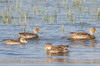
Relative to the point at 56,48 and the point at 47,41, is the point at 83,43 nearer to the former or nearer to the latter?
the point at 47,41

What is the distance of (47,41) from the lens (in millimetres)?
19812

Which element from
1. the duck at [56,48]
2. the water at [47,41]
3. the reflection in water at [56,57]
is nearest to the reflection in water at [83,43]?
the water at [47,41]

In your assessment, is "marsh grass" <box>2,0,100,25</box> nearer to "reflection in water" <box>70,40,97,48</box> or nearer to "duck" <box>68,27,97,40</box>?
"duck" <box>68,27,97,40</box>

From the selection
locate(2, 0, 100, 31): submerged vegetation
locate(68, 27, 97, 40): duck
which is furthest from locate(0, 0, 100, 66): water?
locate(68, 27, 97, 40): duck

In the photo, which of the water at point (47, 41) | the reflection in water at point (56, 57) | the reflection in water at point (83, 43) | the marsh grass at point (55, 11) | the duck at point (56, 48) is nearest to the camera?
the water at point (47, 41)

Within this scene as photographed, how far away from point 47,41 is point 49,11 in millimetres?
7577

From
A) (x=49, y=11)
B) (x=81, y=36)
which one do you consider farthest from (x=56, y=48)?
(x=49, y=11)

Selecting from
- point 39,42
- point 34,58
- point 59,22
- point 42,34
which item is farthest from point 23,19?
point 34,58

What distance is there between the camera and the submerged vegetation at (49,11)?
24.6 m

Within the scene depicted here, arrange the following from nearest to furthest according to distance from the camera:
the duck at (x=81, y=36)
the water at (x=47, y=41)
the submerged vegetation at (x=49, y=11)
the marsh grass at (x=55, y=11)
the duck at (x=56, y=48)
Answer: the water at (x=47, y=41)
the duck at (x=56, y=48)
the duck at (x=81, y=36)
the marsh grass at (x=55, y=11)
the submerged vegetation at (x=49, y=11)

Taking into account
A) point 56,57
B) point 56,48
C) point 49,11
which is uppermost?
point 49,11

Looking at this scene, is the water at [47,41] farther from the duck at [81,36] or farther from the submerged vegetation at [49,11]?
the duck at [81,36]

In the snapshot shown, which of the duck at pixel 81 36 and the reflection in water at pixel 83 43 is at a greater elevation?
the duck at pixel 81 36

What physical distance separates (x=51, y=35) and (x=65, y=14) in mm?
5612
